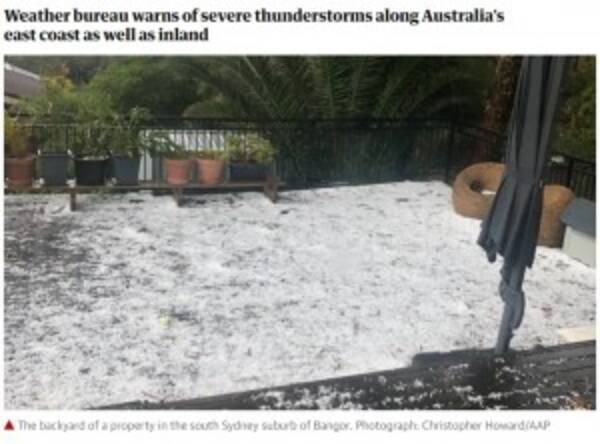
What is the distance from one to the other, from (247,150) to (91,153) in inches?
65.5

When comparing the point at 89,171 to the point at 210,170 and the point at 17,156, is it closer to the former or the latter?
the point at 17,156

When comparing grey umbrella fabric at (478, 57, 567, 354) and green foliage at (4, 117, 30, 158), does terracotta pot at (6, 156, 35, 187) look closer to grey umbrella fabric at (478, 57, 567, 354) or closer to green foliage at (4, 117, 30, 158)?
green foliage at (4, 117, 30, 158)

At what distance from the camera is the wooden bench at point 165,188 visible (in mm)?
6867

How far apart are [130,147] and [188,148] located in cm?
84

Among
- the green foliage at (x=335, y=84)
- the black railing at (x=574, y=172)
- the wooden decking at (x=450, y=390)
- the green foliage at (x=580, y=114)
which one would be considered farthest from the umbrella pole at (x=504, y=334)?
the green foliage at (x=580, y=114)

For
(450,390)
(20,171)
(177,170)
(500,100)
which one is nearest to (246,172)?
(177,170)

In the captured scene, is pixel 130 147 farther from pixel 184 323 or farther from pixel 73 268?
pixel 184 323

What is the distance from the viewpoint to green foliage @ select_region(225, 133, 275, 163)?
25.1 feet

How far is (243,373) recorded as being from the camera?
3879 millimetres

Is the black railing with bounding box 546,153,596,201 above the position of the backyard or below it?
above

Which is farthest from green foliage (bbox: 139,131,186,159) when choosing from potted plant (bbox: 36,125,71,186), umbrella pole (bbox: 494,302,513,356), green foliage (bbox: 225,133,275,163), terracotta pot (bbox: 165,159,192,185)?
umbrella pole (bbox: 494,302,513,356)

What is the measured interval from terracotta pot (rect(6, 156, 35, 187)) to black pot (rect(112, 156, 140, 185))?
0.80m

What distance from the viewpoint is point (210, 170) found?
7438 mm

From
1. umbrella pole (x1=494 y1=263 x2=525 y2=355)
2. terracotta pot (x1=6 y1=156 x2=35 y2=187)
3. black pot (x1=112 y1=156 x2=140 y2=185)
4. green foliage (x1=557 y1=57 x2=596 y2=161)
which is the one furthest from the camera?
green foliage (x1=557 y1=57 x2=596 y2=161)
